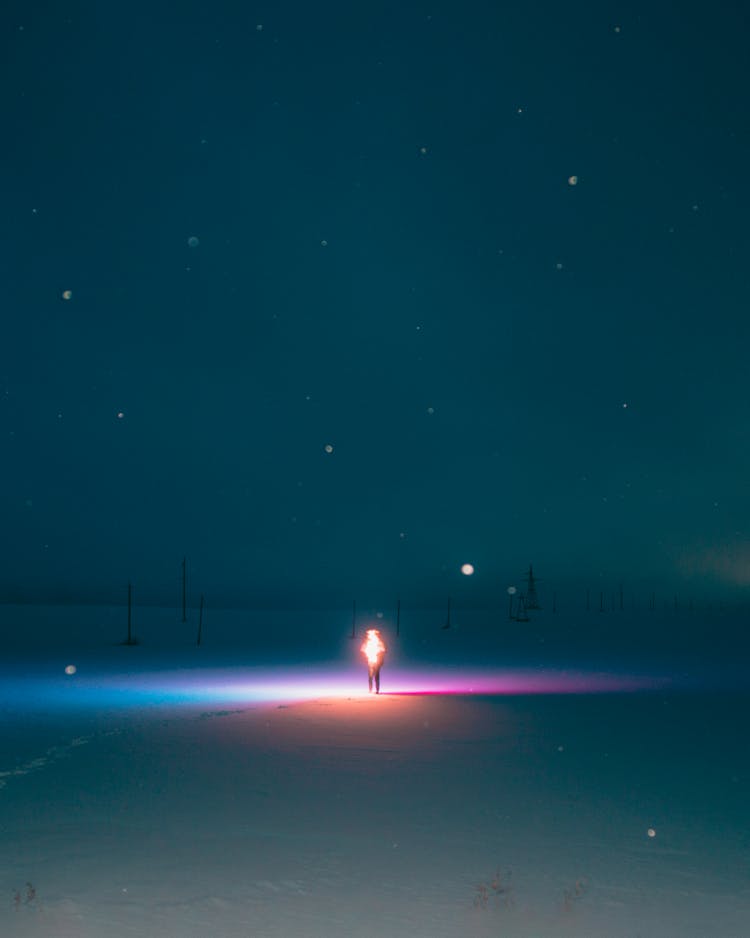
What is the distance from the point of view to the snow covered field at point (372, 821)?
8375 millimetres

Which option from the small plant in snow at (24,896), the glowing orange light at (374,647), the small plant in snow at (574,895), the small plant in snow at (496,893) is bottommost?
the small plant in snow at (574,895)

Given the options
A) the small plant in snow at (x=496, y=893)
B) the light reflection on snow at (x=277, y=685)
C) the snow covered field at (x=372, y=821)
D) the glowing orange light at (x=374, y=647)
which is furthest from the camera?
the glowing orange light at (x=374, y=647)

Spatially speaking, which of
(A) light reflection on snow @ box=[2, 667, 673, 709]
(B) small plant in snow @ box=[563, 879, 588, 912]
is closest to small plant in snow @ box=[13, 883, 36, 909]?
(B) small plant in snow @ box=[563, 879, 588, 912]

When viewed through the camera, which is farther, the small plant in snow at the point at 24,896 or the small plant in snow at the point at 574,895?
the small plant in snow at the point at 574,895

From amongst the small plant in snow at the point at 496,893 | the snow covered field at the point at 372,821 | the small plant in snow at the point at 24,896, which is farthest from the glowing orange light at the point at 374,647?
the small plant in snow at the point at 24,896

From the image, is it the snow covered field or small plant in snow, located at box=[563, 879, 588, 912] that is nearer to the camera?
the snow covered field

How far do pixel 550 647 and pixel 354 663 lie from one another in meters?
22.5

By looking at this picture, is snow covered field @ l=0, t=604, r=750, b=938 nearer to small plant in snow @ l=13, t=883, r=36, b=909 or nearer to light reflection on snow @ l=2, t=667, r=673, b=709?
small plant in snow @ l=13, t=883, r=36, b=909

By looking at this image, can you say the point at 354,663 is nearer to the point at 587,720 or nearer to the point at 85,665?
the point at 85,665

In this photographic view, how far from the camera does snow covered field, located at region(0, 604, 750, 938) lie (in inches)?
330

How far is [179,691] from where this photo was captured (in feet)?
97.0

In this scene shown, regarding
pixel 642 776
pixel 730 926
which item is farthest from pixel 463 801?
pixel 730 926

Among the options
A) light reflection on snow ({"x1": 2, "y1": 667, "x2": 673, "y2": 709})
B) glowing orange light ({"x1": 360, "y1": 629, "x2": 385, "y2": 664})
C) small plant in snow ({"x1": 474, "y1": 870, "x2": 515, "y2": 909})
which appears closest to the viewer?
small plant in snow ({"x1": 474, "y1": 870, "x2": 515, "y2": 909})

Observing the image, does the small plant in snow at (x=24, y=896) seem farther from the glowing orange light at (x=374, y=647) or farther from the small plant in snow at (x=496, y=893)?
the glowing orange light at (x=374, y=647)
